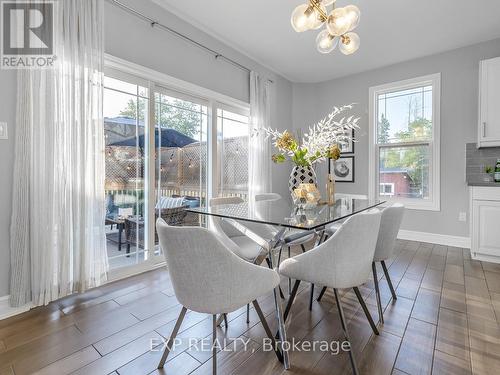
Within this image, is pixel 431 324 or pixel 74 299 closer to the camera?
pixel 431 324

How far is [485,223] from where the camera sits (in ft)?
10.1

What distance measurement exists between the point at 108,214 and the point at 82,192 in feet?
1.55

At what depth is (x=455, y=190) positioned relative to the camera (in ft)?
12.3

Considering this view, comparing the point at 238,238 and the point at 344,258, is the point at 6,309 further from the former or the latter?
the point at 344,258

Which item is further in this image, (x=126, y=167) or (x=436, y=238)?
(x=436, y=238)

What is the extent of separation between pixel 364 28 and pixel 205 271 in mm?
3421

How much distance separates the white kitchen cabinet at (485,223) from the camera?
9.87 feet

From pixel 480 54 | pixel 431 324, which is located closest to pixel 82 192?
pixel 431 324

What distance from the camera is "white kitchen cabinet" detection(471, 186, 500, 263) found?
3010 mm

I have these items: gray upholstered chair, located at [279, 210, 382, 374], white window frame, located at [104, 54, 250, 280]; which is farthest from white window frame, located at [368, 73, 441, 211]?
gray upholstered chair, located at [279, 210, 382, 374]

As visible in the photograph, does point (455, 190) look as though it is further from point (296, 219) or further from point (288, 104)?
point (296, 219)

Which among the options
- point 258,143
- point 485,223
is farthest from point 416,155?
point 258,143

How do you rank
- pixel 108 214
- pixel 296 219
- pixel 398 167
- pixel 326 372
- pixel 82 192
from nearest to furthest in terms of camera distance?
pixel 326 372, pixel 296 219, pixel 82 192, pixel 108 214, pixel 398 167

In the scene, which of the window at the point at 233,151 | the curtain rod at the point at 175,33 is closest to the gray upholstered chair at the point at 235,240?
the window at the point at 233,151
